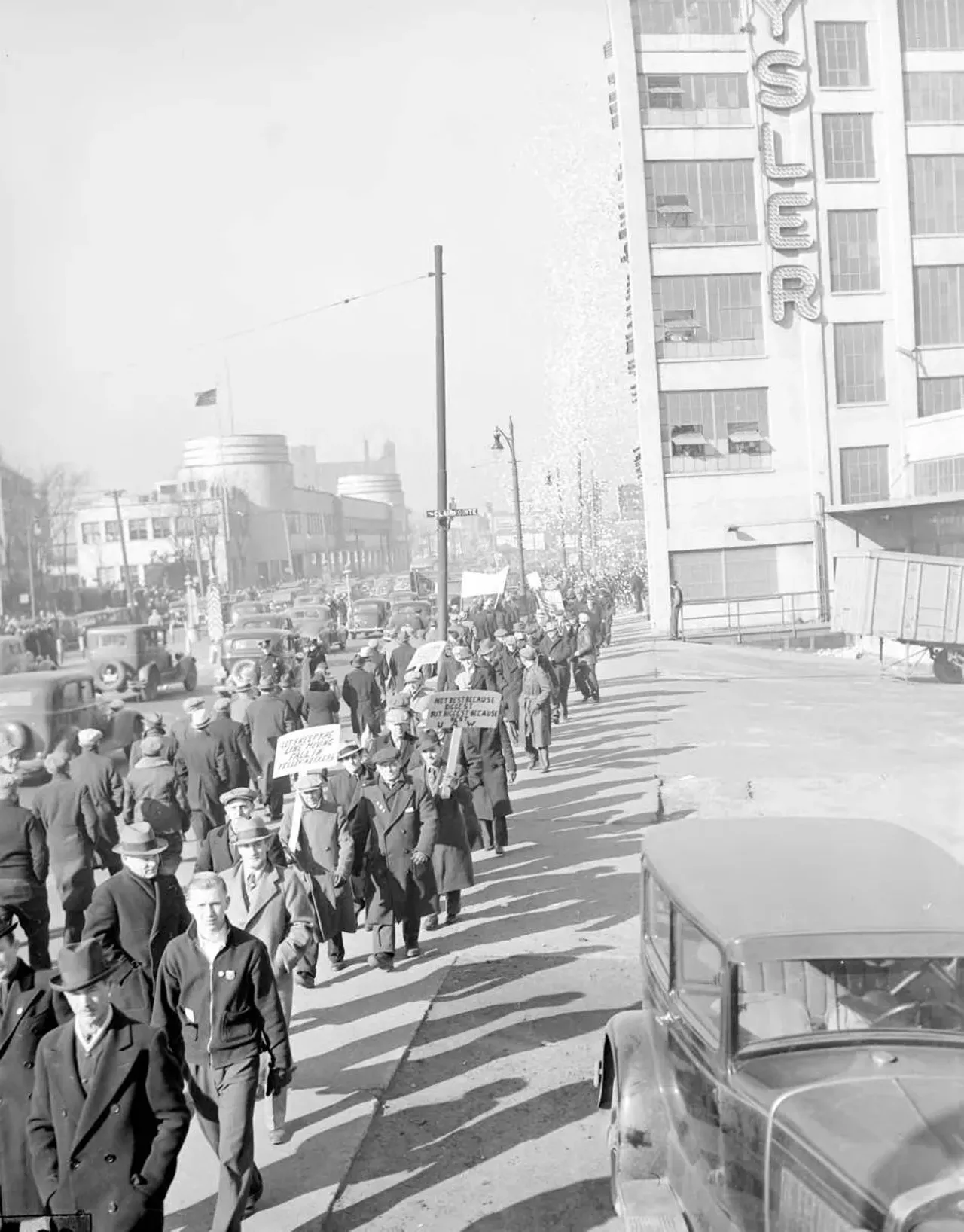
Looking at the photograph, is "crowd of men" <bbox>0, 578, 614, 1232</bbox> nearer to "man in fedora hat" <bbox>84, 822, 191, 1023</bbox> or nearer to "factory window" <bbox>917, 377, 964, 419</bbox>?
"man in fedora hat" <bbox>84, 822, 191, 1023</bbox>

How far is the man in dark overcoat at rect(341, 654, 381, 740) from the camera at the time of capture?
62.3ft

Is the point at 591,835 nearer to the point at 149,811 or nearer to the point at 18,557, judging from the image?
the point at 149,811

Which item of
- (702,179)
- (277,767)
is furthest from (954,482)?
(277,767)

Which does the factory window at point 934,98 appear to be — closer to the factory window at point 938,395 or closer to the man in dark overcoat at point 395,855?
the factory window at point 938,395

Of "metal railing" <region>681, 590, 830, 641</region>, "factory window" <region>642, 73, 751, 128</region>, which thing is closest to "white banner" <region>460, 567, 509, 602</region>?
"metal railing" <region>681, 590, 830, 641</region>

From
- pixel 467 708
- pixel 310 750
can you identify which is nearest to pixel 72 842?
pixel 310 750

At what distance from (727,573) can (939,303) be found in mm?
12771

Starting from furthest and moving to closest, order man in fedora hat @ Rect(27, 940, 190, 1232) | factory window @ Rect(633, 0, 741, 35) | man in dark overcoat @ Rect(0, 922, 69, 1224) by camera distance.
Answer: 1. factory window @ Rect(633, 0, 741, 35)
2. man in dark overcoat @ Rect(0, 922, 69, 1224)
3. man in fedora hat @ Rect(27, 940, 190, 1232)

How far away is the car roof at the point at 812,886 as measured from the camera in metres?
4.53

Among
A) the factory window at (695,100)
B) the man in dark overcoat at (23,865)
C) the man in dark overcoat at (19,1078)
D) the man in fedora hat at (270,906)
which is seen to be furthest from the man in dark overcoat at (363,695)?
the factory window at (695,100)

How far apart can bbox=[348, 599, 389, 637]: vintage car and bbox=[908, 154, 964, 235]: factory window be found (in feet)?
78.8

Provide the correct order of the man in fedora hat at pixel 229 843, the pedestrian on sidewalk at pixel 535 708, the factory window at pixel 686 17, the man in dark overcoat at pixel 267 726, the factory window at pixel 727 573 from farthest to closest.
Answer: the factory window at pixel 727 573, the factory window at pixel 686 17, the pedestrian on sidewalk at pixel 535 708, the man in dark overcoat at pixel 267 726, the man in fedora hat at pixel 229 843

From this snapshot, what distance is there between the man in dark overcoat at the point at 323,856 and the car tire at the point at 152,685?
72.5ft

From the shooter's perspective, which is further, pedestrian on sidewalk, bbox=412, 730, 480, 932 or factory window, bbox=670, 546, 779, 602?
factory window, bbox=670, 546, 779, 602
